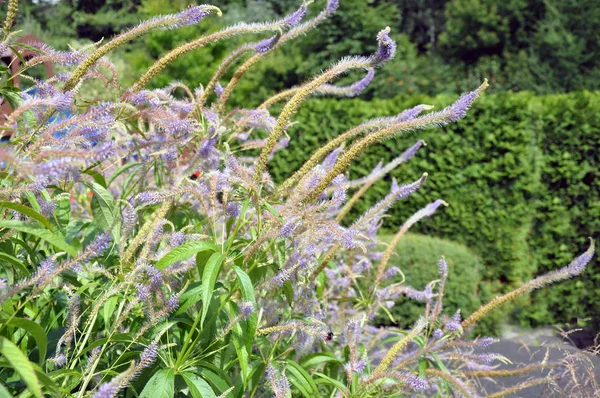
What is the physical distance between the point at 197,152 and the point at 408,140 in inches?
270

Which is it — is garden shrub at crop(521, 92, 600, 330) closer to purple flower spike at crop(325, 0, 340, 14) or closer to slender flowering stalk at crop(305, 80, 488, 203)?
purple flower spike at crop(325, 0, 340, 14)

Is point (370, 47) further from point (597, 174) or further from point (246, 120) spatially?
point (246, 120)

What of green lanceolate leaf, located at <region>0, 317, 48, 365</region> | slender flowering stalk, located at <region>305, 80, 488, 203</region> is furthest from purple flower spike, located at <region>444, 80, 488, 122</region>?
green lanceolate leaf, located at <region>0, 317, 48, 365</region>

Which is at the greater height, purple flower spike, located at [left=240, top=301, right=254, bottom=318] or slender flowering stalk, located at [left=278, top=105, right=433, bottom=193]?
slender flowering stalk, located at [left=278, top=105, right=433, bottom=193]

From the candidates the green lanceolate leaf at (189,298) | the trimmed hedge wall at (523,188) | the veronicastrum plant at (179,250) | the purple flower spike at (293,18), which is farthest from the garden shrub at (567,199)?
the green lanceolate leaf at (189,298)

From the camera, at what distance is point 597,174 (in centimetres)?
735

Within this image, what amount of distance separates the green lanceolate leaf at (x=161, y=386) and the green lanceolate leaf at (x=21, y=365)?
321 millimetres

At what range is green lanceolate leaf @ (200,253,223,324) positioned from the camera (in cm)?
114

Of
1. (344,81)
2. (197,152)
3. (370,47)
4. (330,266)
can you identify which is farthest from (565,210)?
(370,47)

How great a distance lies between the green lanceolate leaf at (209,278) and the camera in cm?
114

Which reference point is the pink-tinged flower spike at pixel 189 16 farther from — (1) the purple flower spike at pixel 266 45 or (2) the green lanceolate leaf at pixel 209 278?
(2) the green lanceolate leaf at pixel 209 278

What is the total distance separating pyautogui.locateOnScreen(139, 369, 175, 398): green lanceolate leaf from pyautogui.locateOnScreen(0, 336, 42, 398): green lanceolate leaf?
1.05 feet

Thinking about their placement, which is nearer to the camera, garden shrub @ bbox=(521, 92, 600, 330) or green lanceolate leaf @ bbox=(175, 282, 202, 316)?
green lanceolate leaf @ bbox=(175, 282, 202, 316)

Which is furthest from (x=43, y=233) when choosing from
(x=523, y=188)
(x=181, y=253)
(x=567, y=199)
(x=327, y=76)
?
(x=567, y=199)
